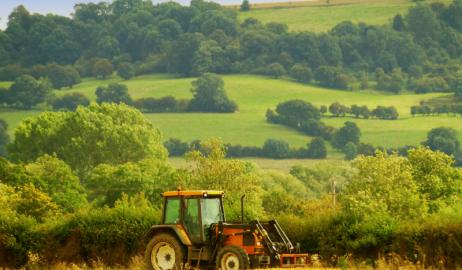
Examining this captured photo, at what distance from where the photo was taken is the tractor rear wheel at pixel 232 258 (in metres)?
31.3

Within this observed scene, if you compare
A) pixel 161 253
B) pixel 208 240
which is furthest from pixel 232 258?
pixel 161 253

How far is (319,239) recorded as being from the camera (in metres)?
37.2

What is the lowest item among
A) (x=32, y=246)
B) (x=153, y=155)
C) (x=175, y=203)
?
(x=153, y=155)

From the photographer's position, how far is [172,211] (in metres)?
34.2

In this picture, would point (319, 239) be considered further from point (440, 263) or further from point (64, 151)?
point (64, 151)

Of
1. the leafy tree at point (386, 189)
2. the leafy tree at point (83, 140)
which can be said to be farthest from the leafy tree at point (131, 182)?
A: the leafy tree at point (83, 140)

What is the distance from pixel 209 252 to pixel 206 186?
53298mm

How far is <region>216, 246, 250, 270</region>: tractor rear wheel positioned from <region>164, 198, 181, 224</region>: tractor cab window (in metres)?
2.49

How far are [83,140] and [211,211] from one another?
111749mm

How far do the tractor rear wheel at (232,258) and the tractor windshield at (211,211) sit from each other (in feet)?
5.97

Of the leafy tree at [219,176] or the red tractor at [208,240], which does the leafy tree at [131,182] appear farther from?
the red tractor at [208,240]

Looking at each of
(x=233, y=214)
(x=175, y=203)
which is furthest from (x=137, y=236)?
(x=175, y=203)

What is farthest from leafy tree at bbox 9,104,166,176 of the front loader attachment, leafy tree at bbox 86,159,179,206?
the front loader attachment

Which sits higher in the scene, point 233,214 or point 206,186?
point 233,214
